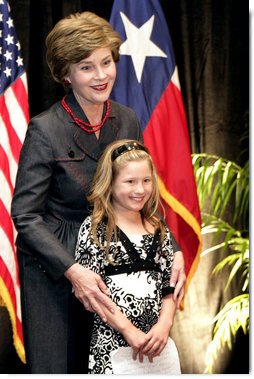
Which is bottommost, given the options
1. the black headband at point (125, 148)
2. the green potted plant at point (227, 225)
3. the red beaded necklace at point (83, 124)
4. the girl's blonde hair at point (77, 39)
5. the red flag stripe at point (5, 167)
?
the green potted plant at point (227, 225)

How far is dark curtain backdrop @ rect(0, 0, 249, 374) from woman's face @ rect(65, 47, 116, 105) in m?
1.58

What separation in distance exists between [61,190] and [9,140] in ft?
3.82

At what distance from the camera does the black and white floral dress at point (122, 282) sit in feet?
8.11

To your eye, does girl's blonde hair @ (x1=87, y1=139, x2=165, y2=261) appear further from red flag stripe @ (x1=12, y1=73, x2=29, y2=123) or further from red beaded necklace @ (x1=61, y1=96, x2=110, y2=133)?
red flag stripe @ (x1=12, y1=73, x2=29, y2=123)

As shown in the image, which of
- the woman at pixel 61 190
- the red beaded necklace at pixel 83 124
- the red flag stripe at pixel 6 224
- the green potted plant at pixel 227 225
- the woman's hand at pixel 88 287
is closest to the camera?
the woman's hand at pixel 88 287

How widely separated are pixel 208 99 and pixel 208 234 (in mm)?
821

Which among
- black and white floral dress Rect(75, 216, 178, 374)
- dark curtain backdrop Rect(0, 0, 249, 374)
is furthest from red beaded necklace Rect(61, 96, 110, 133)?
dark curtain backdrop Rect(0, 0, 249, 374)

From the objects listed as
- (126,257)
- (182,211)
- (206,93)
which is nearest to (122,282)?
(126,257)

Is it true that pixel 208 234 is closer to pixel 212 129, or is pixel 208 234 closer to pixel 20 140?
pixel 212 129

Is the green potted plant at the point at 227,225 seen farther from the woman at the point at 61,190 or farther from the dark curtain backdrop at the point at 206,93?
the woman at the point at 61,190

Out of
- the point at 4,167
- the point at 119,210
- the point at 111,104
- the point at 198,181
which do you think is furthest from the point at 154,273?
the point at 198,181

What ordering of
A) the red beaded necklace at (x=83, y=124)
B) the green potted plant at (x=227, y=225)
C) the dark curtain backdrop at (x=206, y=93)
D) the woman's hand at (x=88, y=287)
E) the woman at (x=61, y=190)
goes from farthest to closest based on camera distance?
the dark curtain backdrop at (x=206, y=93)
the green potted plant at (x=227, y=225)
the red beaded necklace at (x=83, y=124)
the woman at (x=61, y=190)
the woman's hand at (x=88, y=287)

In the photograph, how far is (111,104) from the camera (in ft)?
8.91

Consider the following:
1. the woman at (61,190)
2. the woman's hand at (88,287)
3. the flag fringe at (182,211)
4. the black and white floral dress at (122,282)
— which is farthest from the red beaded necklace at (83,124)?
the flag fringe at (182,211)
